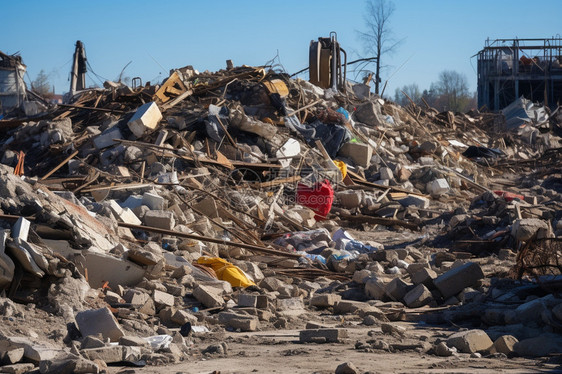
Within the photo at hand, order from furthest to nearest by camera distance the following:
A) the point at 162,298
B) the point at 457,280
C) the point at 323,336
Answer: the point at 457,280
the point at 162,298
the point at 323,336

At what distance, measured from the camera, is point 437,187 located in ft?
47.0

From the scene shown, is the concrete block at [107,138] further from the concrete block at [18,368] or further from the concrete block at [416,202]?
the concrete block at [18,368]

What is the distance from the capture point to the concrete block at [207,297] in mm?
5949

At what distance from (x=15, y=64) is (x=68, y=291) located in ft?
80.4

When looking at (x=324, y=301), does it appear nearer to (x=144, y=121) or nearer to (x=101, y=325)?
(x=101, y=325)

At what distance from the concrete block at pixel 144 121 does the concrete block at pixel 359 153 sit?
4093mm

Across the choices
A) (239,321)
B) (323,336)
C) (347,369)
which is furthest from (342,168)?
(347,369)

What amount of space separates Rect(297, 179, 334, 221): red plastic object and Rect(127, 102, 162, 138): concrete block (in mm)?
3176

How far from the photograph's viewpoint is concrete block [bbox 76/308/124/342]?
462 cm

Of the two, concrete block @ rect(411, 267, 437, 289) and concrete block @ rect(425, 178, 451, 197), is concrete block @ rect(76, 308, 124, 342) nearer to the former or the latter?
concrete block @ rect(411, 267, 437, 289)

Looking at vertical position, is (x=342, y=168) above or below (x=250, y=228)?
above

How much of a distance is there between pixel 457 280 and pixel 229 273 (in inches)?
83.6

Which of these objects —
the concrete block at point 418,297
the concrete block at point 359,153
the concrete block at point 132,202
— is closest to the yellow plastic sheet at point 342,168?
the concrete block at point 359,153

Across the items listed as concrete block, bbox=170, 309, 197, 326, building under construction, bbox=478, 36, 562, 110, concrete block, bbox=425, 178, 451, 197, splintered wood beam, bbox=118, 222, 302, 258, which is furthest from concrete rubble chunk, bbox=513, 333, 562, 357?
building under construction, bbox=478, 36, 562, 110
